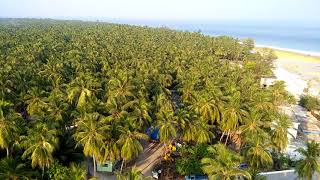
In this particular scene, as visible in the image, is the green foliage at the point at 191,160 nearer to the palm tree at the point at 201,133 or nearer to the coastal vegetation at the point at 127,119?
the coastal vegetation at the point at 127,119

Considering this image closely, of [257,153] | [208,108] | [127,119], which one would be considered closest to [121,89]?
[127,119]

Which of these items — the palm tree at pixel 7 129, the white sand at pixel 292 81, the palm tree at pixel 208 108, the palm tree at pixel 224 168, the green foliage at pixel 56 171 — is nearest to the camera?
the palm tree at pixel 224 168

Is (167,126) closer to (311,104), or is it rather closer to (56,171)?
(56,171)

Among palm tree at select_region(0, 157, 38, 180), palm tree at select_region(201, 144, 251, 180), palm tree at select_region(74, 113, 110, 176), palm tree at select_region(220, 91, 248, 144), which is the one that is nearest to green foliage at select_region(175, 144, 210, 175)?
palm tree at select_region(220, 91, 248, 144)

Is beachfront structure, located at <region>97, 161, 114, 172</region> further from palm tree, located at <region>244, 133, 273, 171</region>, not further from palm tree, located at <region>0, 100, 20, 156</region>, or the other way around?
palm tree, located at <region>244, 133, 273, 171</region>

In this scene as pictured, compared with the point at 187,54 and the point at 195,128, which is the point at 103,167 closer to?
the point at 195,128

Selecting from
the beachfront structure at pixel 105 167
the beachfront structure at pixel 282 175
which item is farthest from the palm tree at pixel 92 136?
the beachfront structure at pixel 282 175
